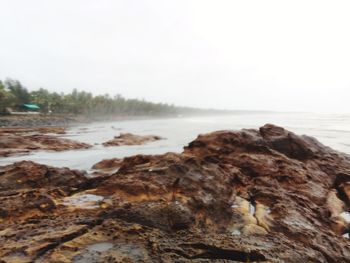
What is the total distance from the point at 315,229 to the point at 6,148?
28274 mm

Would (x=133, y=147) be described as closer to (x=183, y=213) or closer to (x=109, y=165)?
(x=109, y=165)

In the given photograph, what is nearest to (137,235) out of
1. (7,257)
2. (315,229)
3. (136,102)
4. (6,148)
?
(7,257)

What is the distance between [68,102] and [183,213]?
115553 mm

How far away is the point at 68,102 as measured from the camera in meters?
114

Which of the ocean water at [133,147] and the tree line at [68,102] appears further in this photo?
the tree line at [68,102]

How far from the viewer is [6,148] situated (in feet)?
90.7

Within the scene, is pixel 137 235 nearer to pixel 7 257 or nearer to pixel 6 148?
pixel 7 257

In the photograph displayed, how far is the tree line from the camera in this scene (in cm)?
8655

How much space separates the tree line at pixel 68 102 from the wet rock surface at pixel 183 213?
228 ft

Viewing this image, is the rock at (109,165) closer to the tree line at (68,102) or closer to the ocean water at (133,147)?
the ocean water at (133,147)

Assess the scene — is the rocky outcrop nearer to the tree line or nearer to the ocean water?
the ocean water

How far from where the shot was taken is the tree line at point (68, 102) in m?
86.6

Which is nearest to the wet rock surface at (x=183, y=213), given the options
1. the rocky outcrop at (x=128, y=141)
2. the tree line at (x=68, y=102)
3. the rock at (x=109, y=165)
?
the rock at (x=109, y=165)

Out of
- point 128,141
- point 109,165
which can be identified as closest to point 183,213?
point 109,165
